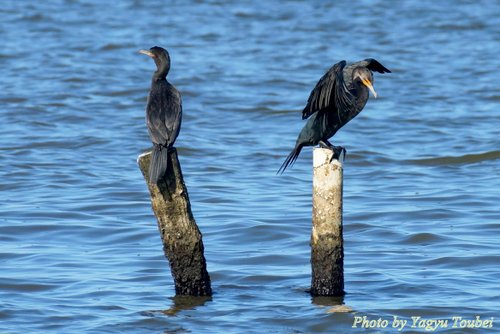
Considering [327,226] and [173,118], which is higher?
[173,118]

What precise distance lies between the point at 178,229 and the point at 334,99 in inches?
51.9

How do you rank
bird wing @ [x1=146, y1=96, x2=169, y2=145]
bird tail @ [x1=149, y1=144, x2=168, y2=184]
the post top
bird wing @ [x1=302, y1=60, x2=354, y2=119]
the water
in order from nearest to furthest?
bird tail @ [x1=149, y1=144, x2=168, y2=184] < the post top < bird wing @ [x1=146, y1=96, x2=169, y2=145] < bird wing @ [x1=302, y1=60, x2=354, y2=119] < the water

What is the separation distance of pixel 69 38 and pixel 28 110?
656cm

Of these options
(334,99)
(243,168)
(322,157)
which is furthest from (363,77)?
(243,168)

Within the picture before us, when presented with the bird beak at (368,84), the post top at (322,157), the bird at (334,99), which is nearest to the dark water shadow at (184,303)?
the bird at (334,99)

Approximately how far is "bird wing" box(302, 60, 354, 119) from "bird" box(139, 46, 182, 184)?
2.90 ft

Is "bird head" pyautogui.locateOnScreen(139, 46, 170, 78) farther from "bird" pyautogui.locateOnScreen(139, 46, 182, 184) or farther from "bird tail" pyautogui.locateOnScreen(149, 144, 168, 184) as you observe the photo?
"bird tail" pyautogui.locateOnScreen(149, 144, 168, 184)

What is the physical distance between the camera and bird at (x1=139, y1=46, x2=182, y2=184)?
260 inches

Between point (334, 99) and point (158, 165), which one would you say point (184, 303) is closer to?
point (158, 165)

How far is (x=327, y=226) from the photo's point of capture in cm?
694

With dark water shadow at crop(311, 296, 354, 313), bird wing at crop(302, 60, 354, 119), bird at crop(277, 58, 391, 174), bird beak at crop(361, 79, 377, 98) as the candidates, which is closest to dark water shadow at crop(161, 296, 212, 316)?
dark water shadow at crop(311, 296, 354, 313)

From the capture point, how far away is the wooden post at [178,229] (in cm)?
669

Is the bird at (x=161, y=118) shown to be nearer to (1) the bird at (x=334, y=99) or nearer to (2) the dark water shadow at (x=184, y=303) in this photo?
(1) the bird at (x=334, y=99)

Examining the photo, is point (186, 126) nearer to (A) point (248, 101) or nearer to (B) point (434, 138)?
(A) point (248, 101)
